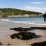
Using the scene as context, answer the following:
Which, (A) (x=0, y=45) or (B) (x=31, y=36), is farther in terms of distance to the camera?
(B) (x=31, y=36)

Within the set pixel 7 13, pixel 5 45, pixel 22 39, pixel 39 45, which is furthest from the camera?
pixel 7 13

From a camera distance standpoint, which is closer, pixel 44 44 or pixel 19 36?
pixel 44 44

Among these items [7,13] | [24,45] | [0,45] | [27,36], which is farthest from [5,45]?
[7,13]

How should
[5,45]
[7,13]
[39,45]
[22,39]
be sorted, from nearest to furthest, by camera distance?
[39,45], [5,45], [22,39], [7,13]

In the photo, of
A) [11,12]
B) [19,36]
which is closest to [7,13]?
[11,12]

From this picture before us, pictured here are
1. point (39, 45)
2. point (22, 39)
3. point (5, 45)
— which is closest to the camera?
point (39, 45)

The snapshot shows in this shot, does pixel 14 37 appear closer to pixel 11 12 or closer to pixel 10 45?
pixel 10 45

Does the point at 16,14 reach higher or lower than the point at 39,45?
lower

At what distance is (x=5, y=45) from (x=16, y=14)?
622ft

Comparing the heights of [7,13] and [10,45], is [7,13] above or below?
below

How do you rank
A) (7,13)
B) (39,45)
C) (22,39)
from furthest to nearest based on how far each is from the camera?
(7,13)
(22,39)
(39,45)

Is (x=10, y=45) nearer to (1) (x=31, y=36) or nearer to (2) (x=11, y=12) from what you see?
(1) (x=31, y=36)

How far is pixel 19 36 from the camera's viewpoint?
43.2 ft

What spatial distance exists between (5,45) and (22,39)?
2.43m
